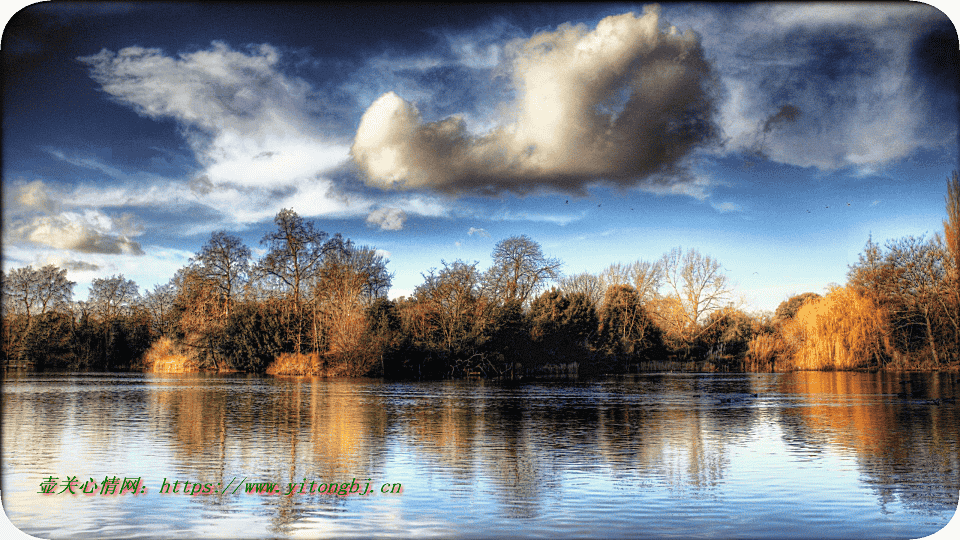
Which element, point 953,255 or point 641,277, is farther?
point 641,277

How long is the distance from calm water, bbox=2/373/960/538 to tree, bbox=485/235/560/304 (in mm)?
28659

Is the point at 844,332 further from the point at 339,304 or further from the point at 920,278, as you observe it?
the point at 339,304

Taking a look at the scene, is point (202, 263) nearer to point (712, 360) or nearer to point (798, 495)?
point (712, 360)

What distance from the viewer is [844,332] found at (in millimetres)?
35844

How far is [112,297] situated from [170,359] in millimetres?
9856

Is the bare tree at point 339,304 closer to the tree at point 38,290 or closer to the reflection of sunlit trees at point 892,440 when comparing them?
the tree at point 38,290

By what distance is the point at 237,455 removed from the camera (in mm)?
9453

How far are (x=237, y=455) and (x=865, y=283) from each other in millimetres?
37219

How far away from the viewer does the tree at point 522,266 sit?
45.3 m

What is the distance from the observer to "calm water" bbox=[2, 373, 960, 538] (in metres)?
6.08

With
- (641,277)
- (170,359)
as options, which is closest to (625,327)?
(641,277)

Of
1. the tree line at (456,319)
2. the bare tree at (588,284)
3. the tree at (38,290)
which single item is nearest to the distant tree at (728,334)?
the tree line at (456,319)

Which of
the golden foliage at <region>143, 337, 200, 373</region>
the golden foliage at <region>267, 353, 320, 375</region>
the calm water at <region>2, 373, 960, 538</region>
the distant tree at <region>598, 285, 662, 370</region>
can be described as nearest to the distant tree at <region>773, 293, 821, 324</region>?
the distant tree at <region>598, 285, 662, 370</region>

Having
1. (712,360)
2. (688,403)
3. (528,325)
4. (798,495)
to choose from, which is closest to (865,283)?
(712,360)
